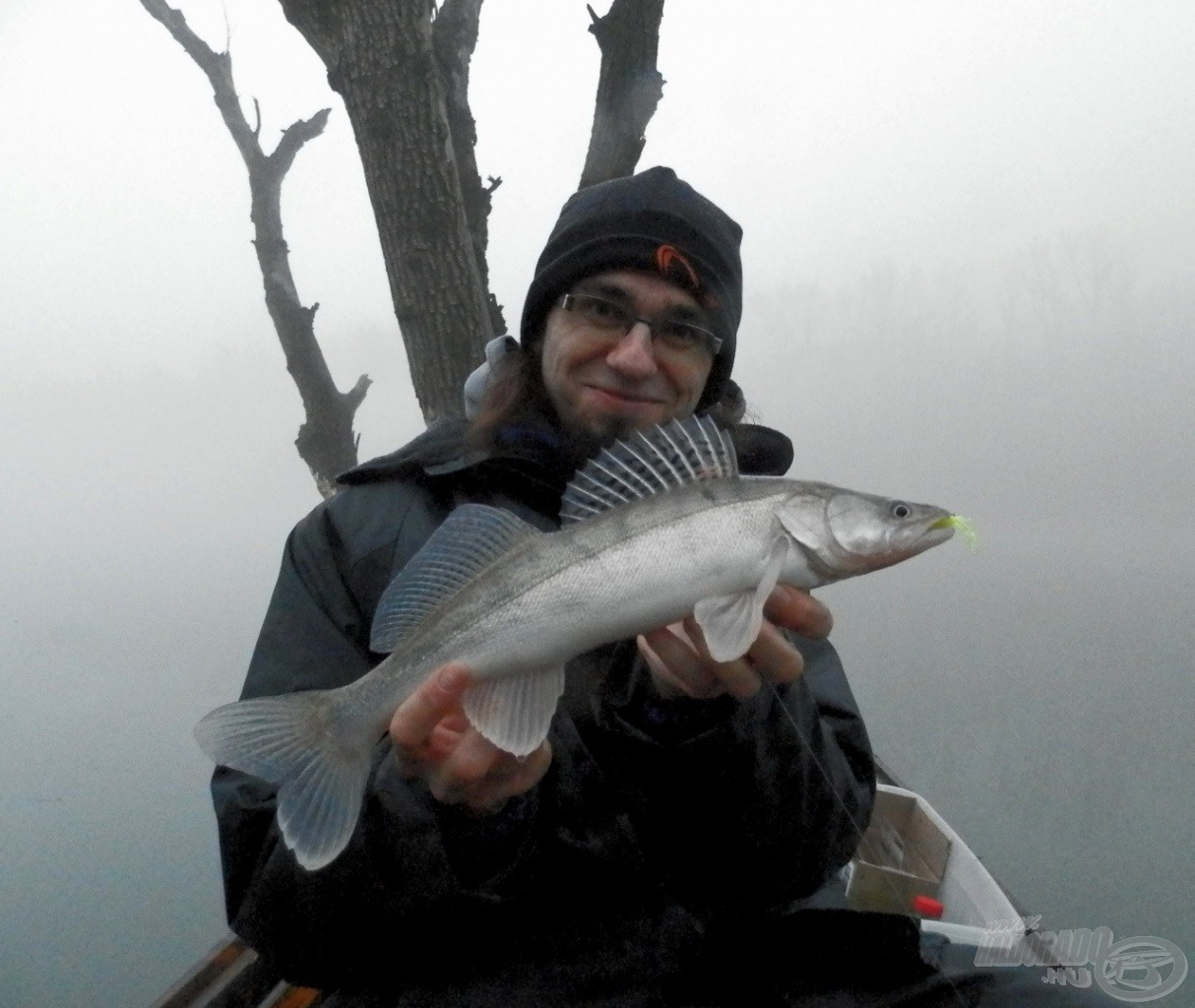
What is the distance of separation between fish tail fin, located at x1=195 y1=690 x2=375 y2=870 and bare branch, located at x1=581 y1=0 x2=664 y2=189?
3341 mm

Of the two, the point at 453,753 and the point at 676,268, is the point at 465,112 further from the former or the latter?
the point at 453,753

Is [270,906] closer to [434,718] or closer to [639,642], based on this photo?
[434,718]

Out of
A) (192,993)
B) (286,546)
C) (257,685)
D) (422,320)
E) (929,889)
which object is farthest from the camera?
(422,320)

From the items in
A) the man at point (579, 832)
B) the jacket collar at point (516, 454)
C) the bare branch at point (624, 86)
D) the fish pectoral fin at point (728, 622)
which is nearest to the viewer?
the fish pectoral fin at point (728, 622)

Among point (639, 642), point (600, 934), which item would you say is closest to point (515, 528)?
point (639, 642)

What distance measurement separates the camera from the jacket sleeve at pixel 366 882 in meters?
1.88

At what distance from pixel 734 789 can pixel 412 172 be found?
2982 millimetres

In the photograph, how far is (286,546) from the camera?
2.45 metres

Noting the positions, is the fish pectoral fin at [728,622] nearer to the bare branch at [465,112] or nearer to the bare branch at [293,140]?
the bare branch at [465,112]

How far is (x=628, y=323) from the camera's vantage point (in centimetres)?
252

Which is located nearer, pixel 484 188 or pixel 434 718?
pixel 434 718

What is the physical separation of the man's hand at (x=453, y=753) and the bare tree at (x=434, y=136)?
1732 mm

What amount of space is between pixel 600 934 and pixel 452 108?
409 centimetres

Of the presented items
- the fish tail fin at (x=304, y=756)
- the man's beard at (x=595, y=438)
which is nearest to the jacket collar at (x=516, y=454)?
the man's beard at (x=595, y=438)
